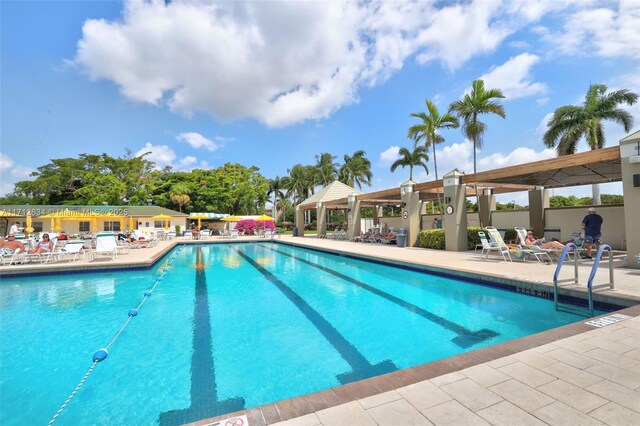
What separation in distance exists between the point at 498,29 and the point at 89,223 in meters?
35.5

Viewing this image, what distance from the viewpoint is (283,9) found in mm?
10156

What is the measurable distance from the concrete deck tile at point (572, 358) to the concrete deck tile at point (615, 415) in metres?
0.65

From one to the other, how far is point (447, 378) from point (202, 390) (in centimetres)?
260

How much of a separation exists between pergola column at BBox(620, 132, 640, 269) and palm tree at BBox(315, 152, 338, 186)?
3337 cm

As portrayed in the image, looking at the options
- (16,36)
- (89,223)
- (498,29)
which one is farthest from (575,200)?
(89,223)

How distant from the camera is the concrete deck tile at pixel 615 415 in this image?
6.17ft

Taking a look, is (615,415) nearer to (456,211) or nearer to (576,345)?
(576,345)

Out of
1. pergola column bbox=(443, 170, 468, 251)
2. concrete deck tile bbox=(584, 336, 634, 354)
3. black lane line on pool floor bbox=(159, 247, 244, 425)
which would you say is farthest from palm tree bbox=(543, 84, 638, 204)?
black lane line on pool floor bbox=(159, 247, 244, 425)

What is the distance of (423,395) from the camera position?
2.23 m

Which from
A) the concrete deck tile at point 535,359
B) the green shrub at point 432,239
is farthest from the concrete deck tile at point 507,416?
the green shrub at point 432,239

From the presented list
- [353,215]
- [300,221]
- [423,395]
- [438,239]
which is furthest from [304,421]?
[300,221]

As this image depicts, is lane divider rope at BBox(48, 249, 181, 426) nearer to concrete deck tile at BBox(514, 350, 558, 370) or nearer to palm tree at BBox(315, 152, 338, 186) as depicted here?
concrete deck tile at BBox(514, 350, 558, 370)

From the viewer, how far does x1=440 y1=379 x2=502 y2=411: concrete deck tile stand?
2.11 meters

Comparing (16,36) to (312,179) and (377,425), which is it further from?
(312,179)
